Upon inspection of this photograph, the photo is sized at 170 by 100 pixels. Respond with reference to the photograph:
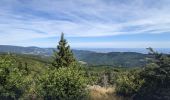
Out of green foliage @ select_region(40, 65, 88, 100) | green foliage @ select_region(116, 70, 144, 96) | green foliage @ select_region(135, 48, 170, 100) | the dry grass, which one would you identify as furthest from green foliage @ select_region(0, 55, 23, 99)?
green foliage @ select_region(135, 48, 170, 100)

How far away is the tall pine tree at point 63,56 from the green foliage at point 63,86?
A: 1424cm

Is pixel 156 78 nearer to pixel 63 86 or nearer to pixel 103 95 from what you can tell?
pixel 103 95

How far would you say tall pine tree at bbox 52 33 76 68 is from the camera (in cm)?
5656

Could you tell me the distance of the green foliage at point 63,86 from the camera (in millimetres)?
40219

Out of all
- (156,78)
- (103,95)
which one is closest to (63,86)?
(103,95)

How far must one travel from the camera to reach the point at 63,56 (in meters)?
57.1

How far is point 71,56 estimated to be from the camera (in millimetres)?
57438

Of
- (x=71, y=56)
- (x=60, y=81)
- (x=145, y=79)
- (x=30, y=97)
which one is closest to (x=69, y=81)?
(x=60, y=81)

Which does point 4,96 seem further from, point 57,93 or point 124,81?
point 124,81

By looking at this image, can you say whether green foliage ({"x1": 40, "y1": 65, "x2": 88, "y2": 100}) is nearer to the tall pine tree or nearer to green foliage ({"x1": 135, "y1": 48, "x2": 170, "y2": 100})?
green foliage ({"x1": 135, "y1": 48, "x2": 170, "y2": 100})

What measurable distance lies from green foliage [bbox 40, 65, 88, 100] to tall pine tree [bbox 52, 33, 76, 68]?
561 inches

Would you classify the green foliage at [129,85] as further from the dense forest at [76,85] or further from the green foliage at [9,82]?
the green foliage at [9,82]

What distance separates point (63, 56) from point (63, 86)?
670 inches

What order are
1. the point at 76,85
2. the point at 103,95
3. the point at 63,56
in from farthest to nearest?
the point at 63,56
the point at 103,95
the point at 76,85
